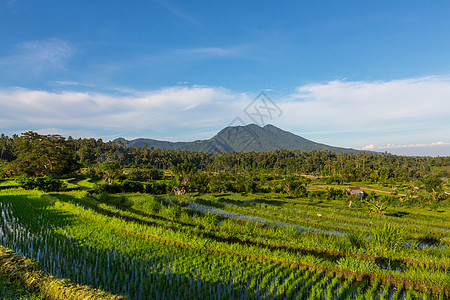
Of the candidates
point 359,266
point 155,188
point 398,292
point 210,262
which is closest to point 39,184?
point 155,188

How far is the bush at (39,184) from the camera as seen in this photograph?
22750 mm

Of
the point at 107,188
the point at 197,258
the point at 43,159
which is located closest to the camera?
the point at 197,258

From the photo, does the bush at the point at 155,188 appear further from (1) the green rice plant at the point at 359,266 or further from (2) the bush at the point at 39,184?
(1) the green rice plant at the point at 359,266

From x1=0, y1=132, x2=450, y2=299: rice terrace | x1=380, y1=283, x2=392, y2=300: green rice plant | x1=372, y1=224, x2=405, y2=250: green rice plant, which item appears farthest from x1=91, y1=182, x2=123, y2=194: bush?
x1=380, y1=283, x2=392, y2=300: green rice plant

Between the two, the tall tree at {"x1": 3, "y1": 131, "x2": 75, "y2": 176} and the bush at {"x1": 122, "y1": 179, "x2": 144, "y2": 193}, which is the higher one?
the tall tree at {"x1": 3, "y1": 131, "x2": 75, "y2": 176}

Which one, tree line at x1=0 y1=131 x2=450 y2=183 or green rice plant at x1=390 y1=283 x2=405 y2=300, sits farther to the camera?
tree line at x1=0 y1=131 x2=450 y2=183

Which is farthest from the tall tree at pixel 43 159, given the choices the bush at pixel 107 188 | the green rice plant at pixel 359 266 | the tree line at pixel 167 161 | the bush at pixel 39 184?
the green rice plant at pixel 359 266

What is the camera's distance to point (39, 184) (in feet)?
76.0

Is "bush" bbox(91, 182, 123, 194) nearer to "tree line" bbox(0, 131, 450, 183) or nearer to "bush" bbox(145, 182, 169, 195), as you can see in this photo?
"bush" bbox(145, 182, 169, 195)

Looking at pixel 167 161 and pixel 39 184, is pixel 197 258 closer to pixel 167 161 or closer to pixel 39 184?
pixel 39 184

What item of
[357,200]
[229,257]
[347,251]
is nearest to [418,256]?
[347,251]

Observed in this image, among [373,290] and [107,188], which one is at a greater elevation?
[373,290]

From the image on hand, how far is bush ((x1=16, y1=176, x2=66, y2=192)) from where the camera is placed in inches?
896

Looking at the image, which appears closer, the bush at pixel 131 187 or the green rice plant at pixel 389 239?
the green rice plant at pixel 389 239
